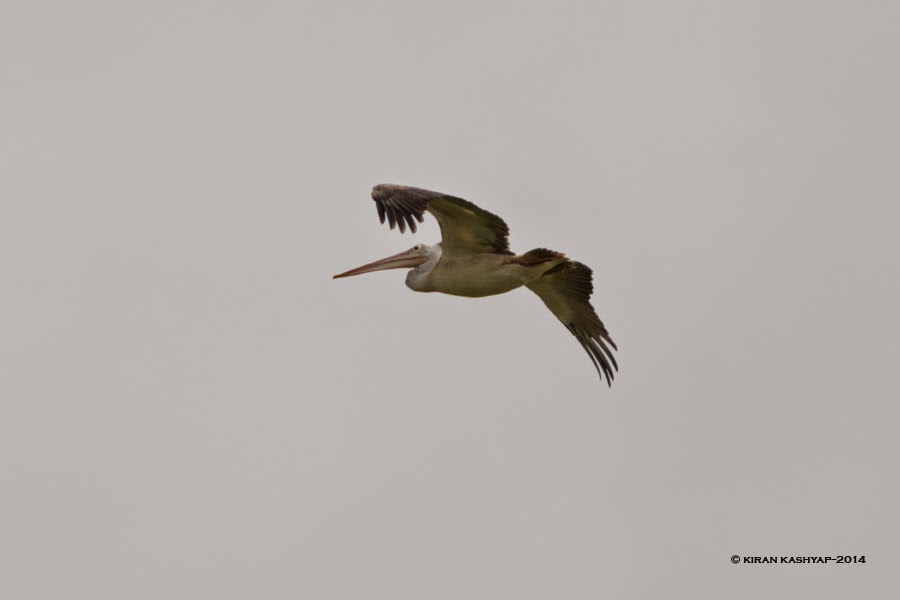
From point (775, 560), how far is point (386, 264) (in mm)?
6708

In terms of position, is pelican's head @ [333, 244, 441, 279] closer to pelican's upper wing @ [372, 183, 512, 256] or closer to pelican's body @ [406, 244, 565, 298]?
pelican's body @ [406, 244, 565, 298]

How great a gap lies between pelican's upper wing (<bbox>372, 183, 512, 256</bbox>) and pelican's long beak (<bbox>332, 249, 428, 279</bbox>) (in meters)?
0.87

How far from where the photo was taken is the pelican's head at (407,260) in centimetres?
1947

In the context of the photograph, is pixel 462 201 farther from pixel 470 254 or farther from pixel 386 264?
pixel 386 264

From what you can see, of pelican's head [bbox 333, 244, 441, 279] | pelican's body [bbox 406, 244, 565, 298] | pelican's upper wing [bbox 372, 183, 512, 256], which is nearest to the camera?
pelican's upper wing [bbox 372, 183, 512, 256]

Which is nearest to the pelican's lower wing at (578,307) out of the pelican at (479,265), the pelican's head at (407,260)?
the pelican at (479,265)

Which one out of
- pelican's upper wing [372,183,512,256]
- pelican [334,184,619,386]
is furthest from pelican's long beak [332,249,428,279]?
pelican's upper wing [372,183,512,256]

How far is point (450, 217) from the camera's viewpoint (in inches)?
706

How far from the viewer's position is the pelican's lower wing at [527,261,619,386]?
20.0 meters

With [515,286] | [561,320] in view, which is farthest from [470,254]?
[561,320]

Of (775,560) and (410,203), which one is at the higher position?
(410,203)

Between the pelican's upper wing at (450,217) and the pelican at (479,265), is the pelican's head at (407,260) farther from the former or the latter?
the pelican's upper wing at (450,217)

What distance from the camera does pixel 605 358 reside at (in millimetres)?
20719

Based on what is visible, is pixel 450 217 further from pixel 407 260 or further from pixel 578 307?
pixel 578 307
